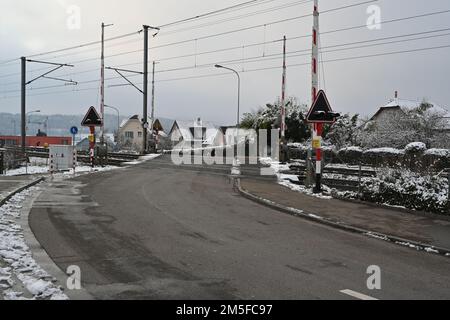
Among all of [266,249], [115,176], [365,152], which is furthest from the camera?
[365,152]

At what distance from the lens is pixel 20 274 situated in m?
6.47

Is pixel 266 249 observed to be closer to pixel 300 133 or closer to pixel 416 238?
pixel 416 238

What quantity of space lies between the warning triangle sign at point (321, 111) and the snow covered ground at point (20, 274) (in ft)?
32.5

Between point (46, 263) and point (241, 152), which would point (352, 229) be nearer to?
point (46, 263)

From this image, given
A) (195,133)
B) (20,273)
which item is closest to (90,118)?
(20,273)

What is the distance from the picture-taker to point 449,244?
9188 millimetres

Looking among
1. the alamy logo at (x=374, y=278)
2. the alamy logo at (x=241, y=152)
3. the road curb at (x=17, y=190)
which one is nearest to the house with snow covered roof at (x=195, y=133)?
the alamy logo at (x=241, y=152)

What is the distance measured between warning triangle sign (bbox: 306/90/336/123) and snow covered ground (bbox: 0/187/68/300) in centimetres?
990

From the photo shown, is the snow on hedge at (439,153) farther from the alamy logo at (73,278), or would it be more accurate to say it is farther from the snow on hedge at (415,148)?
the alamy logo at (73,278)

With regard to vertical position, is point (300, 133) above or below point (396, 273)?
above

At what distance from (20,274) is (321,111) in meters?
11.6

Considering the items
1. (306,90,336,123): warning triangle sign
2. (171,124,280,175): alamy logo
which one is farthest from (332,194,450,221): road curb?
(171,124,280,175): alamy logo
